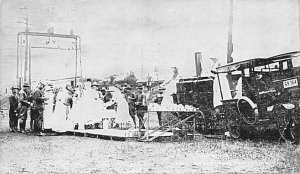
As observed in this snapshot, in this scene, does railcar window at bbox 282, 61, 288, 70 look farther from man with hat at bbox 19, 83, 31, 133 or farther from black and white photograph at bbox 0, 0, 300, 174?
man with hat at bbox 19, 83, 31, 133

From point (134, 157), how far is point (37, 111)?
1765 millimetres

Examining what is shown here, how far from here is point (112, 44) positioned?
200 inches

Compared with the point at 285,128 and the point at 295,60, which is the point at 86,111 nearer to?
the point at 285,128

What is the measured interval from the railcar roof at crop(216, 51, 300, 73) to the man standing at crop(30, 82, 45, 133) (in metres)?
2.25

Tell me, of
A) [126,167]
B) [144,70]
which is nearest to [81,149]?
[126,167]

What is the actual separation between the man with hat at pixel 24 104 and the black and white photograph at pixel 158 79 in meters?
0.02

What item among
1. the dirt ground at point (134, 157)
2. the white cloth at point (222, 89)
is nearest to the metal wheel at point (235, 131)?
the dirt ground at point (134, 157)

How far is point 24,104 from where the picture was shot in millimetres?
5727

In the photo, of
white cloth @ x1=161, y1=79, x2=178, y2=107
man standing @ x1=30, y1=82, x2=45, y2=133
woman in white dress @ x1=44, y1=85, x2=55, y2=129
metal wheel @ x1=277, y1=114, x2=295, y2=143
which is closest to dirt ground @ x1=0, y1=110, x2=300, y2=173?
metal wheel @ x1=277, y1=114, x2=295, y2=143

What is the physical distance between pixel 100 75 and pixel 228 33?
1.56m

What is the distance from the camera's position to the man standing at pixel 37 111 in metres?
5.67

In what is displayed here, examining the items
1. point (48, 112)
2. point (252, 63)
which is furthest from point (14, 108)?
point (252, 63)

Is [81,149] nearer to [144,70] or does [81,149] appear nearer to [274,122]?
[144,70]

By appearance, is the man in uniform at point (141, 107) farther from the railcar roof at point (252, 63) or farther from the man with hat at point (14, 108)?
the man with hat at point (14, 108)
